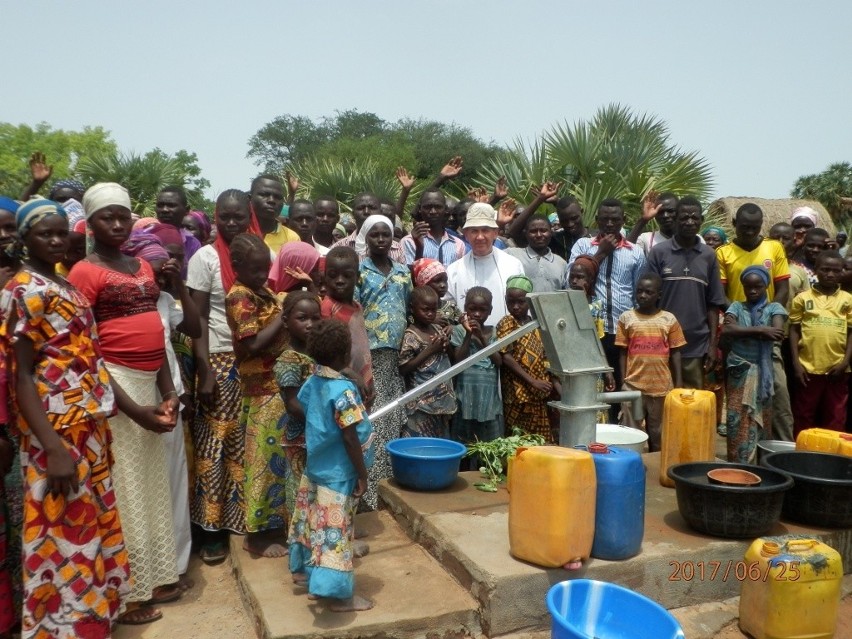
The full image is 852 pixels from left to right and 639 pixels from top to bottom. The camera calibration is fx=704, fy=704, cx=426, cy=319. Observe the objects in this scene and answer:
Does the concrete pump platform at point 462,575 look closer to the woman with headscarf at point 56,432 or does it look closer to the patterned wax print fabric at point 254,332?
the woman with headscarf at point 56,432

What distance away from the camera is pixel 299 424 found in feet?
10.2

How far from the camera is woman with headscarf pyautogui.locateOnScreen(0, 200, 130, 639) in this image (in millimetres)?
2480

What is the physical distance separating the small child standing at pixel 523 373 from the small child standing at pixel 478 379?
0.48 ft

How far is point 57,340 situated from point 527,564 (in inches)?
80.8

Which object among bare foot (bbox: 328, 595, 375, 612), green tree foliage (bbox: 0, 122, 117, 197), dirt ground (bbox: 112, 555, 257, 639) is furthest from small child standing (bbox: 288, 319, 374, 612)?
green tree foliage (bbox: 0, 122, 117, 197)

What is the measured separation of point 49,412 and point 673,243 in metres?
4.53

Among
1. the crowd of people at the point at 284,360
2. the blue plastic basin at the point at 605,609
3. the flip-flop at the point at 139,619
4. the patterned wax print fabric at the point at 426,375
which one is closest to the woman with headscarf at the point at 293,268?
the crowd of people at the point at 284,360

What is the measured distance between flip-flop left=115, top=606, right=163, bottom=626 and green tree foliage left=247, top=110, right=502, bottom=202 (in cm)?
993

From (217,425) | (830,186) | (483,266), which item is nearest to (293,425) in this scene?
(217,425)

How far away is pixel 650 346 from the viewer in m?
5.04

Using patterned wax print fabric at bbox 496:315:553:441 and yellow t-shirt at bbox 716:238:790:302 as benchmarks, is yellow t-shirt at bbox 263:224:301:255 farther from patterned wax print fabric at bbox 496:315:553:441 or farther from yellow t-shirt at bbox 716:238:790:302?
yellow t-shirt at bbox 716:238:790:302

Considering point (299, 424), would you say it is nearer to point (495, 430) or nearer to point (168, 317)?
point (168, 317)

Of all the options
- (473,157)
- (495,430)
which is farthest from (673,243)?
(473,157)

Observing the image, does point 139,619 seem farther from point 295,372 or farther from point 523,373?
point 523,373
